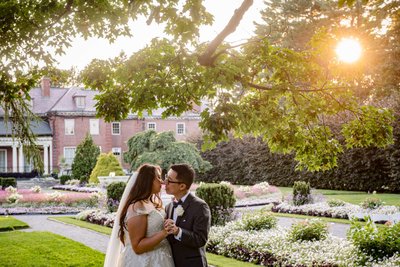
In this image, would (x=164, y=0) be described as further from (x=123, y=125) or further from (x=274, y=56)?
(x=123, y=125)

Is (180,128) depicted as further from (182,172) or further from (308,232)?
(182,172)

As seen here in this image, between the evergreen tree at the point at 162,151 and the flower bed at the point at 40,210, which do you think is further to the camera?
the evergreen tree at the point at 162,151

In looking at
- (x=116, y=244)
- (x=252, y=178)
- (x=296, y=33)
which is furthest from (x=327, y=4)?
(x=116, y=244)

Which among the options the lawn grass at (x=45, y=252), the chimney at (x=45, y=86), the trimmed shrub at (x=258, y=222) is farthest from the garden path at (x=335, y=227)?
the chimney at (x=45, y=86)

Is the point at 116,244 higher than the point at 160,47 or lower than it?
lower

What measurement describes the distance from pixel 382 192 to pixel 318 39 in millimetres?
19727

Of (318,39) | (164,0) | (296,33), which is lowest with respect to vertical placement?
(318,39)

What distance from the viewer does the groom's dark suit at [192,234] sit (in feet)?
14.9

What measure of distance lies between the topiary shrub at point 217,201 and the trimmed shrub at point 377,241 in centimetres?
548

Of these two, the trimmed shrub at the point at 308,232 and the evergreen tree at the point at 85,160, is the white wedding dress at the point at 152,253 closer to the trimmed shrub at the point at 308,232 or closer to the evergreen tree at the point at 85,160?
the trimmed shrub at the point at 308,232

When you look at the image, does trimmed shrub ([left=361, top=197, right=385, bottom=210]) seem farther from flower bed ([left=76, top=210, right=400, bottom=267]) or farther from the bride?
the bride

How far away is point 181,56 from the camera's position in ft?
20.9

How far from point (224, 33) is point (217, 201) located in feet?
27.0

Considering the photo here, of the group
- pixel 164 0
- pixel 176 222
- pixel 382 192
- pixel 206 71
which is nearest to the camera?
pixel 176 222
